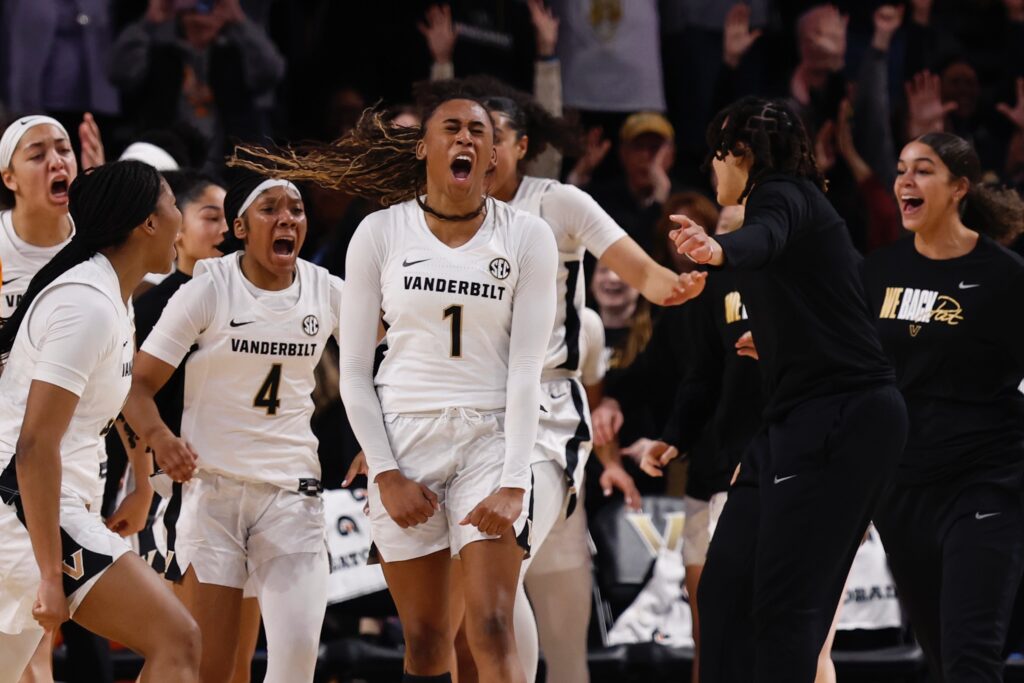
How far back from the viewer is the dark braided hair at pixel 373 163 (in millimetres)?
4832

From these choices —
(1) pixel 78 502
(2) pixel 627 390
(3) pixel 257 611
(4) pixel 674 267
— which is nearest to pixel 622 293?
A: (4) pixel 674 267

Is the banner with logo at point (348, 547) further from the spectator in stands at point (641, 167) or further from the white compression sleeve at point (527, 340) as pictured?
the white compression sleeve at point (527, 340)

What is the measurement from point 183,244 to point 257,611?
1.55 m

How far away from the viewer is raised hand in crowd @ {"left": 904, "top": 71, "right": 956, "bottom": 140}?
930 cm

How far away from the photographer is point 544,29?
8.70m

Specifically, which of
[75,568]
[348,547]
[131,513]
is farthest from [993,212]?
[75,568]

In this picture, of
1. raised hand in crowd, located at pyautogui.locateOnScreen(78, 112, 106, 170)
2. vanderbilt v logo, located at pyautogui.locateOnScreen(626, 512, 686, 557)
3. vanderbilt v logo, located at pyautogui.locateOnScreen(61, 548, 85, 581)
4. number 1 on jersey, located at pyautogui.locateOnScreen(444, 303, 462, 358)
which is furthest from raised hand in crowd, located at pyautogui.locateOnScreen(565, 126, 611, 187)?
vanderbilt v logo, located at pyautogui.locateOnScreen(61, 548, 85, 581)

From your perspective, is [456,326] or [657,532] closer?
[456,326]

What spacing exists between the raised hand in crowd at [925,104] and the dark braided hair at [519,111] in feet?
13.3

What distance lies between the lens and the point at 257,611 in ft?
17.0

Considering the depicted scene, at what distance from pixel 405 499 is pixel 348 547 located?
9.44 feet

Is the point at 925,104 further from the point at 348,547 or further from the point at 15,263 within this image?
the point at 15,263

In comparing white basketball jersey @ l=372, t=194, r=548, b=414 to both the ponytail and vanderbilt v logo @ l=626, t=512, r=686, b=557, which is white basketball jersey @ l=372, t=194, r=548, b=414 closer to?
the ponytail

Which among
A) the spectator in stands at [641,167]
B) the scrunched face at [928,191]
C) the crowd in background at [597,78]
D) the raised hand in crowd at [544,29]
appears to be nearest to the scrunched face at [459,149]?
the scrunched face at [928,191]
